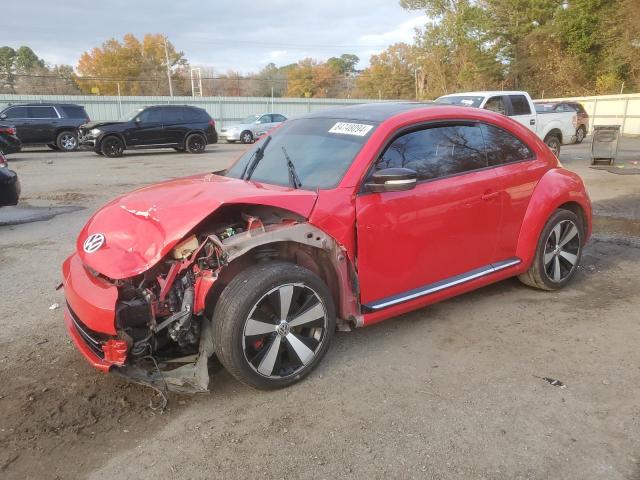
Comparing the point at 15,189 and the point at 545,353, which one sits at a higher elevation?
the point at 15,189

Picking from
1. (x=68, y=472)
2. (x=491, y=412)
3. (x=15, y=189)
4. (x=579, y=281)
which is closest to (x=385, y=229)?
(x=491, y=412)

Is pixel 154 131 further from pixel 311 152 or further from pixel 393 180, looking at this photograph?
pixel 393 180

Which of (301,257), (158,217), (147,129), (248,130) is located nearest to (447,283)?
(301,257)

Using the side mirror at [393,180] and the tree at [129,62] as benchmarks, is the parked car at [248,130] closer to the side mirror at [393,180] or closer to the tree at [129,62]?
the side mirror at [393,180]

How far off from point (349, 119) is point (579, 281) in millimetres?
2894

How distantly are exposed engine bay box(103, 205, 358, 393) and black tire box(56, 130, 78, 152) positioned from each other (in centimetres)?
1920

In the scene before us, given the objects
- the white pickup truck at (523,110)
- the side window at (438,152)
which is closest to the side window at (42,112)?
the white pickup truck at (523,110)

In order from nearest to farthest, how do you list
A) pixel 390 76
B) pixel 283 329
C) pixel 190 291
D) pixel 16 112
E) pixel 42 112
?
pixel 190 291 < pixel 283 329 < pixel 16 112 < pixel 42 112 < pixel 390 76

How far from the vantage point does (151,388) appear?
3.19m

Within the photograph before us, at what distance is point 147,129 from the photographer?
17.9m

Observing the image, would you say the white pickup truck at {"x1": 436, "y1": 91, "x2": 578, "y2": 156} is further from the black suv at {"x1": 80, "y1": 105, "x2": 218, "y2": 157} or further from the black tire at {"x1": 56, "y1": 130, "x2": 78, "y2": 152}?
the black tire at {"x1": 56, "y1": 130, "x2": 78, "y2": 152}

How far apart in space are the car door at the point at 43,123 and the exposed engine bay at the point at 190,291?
19.0 meters

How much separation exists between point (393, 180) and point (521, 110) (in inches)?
457

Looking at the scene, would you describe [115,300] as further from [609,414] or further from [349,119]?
[609,414]
